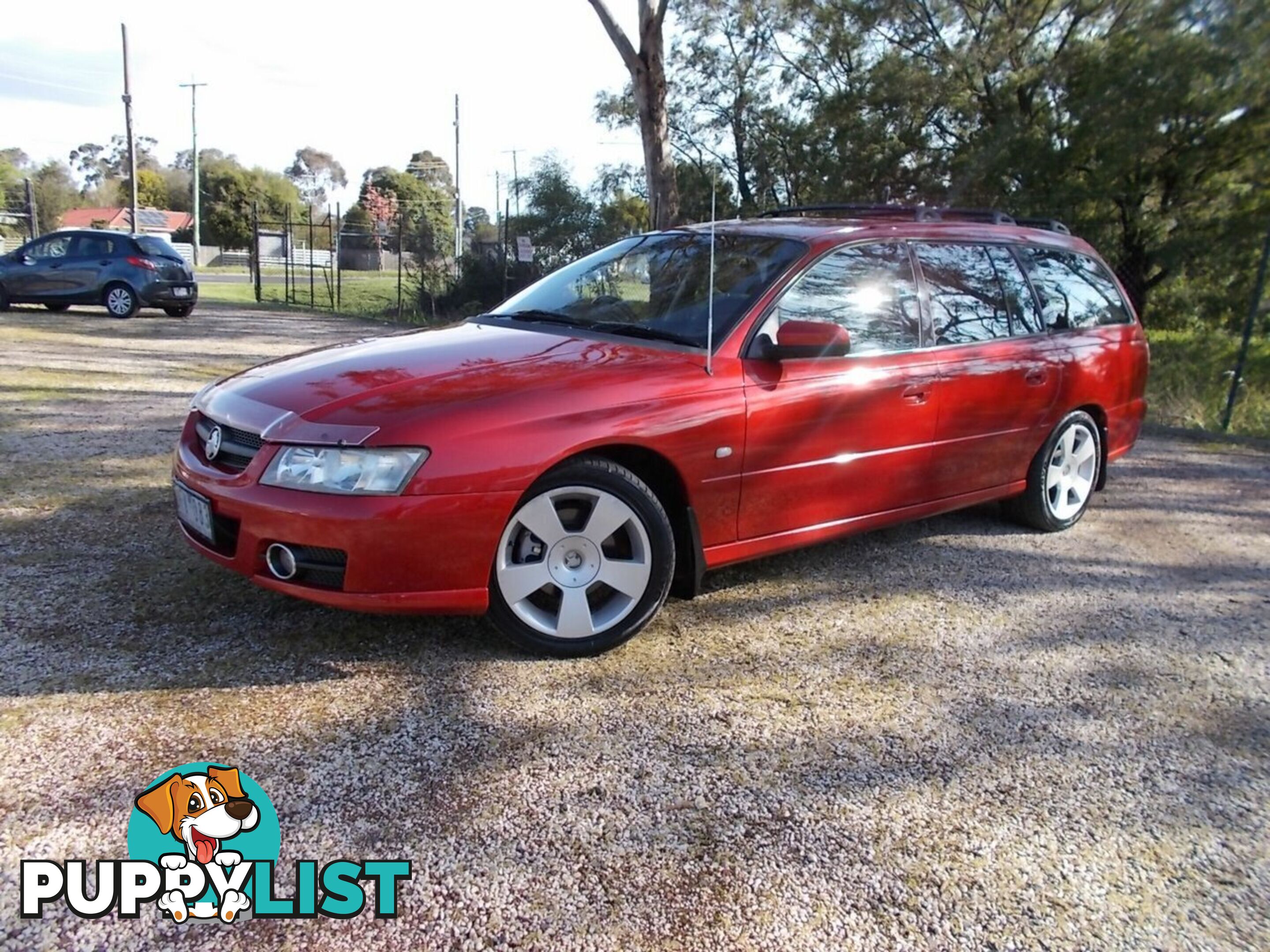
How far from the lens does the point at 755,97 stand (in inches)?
927

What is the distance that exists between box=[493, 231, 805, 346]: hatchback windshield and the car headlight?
1245 millimetres

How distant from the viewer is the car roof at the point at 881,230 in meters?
4.13

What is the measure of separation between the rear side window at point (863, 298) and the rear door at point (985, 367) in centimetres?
15

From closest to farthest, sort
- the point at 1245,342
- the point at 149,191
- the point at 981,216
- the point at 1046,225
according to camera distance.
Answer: the point at 981,216
the point at 1046,225
the point at 1245,342
the point at 149,191

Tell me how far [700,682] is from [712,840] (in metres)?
0.85

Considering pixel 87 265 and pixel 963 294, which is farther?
pixel 87 265

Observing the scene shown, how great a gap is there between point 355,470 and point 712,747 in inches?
54.2

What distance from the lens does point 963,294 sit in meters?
4.46

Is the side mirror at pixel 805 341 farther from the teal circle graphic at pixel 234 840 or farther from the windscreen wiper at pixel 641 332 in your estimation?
the teal circle graphic at pixel 234 840

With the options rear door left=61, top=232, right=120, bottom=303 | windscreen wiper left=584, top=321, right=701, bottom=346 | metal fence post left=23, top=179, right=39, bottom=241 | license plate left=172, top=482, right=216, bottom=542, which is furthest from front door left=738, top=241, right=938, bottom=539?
metal fence post left=23, top=179, right=39, bottom=241

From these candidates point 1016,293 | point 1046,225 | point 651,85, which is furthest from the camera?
point 651,85

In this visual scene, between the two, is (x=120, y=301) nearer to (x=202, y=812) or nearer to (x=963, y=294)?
(x=963, y=294)

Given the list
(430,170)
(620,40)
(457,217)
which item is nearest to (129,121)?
(457,217)

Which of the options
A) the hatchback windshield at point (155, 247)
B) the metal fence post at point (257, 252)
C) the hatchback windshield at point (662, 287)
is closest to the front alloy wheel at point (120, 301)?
the hatchback windshield at point (155, 247)
